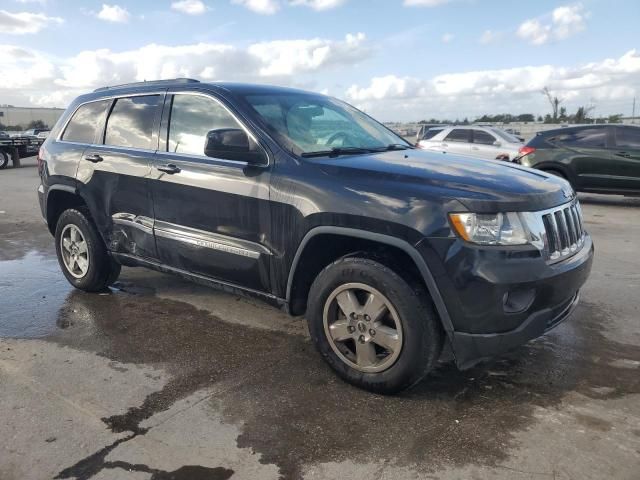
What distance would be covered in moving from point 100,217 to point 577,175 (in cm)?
933

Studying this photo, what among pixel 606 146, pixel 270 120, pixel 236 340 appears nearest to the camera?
pixel 270 120

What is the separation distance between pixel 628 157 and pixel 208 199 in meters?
9.60

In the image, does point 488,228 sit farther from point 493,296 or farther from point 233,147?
point 233,147

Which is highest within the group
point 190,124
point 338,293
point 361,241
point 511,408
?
point 190,124

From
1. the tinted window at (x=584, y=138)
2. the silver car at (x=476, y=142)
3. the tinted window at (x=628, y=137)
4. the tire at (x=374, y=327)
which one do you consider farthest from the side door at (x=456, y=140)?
the tire at (x=374, y=327)

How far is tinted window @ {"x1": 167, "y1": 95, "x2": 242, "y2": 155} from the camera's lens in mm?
3990

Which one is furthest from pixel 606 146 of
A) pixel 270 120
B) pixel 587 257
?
pixel 270 120

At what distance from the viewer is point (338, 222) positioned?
10.6 feet

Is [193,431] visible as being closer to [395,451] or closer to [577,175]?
[395,451]

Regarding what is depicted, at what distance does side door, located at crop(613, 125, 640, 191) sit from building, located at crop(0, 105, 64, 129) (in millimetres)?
96034

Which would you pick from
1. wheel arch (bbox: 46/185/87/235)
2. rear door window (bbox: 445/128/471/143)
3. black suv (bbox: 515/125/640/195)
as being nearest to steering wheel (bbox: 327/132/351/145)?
wheel arch (bbox: 46/185/87/235)

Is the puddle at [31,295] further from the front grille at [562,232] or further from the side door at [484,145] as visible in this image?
the side door at [484,145]

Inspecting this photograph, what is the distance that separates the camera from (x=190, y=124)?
13.8 ft

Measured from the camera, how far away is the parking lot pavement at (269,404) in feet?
8.66
